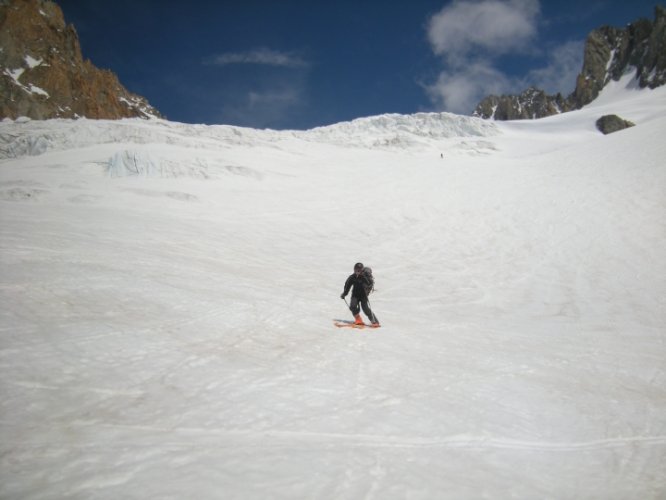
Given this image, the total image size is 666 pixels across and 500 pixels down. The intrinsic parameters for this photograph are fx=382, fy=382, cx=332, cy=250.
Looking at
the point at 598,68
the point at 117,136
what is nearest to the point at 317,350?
the point at 117,136

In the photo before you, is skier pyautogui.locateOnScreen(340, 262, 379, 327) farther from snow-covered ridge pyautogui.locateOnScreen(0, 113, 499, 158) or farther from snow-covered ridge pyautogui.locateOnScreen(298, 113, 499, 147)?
snow-covered ridge pyautogui.locateOnScreen(298, 113, 499, 147)

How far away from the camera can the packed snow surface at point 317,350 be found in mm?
2906

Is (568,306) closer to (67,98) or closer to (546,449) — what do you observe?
(546,449)

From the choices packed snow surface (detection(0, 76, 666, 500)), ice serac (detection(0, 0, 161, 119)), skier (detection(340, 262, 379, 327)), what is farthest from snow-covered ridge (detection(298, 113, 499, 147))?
skier (detection(340, 262, 379, 327))

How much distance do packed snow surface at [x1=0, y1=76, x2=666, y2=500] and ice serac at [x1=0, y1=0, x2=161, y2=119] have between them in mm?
69487

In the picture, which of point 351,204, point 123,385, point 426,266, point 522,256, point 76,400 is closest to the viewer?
point 76,400

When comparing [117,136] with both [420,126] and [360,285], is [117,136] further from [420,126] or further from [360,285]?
[420,126]

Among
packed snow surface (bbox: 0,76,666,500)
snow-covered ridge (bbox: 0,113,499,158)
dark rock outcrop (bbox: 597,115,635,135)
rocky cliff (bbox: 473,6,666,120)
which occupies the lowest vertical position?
packed snow surface (bbox: 0,76,666,500)

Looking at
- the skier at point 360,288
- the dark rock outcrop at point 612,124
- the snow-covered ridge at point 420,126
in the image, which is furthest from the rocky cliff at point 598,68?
the skier at point 360,288

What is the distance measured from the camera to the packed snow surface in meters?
2.91

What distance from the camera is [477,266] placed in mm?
15453

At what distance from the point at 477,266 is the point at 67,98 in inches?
3794

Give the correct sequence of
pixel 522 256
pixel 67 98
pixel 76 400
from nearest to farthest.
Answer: pixel 76 400
pixel 522 256
pixel 67 98

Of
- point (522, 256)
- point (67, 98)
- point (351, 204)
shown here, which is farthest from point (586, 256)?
point (67, 98)
